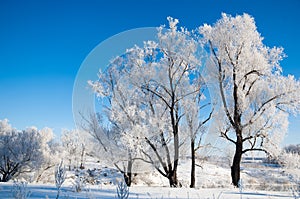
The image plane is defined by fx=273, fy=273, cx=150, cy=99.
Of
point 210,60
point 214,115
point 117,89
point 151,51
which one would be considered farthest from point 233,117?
point 117,89

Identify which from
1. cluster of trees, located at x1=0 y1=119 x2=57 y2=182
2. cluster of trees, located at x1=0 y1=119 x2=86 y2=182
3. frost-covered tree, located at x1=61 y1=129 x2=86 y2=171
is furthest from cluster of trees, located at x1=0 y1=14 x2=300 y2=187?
frost-covered tree, located at x1=61 y1=129 x2=86 y2=171

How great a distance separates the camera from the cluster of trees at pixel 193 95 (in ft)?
41.8

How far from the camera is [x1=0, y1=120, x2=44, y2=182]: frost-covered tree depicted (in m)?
33.2

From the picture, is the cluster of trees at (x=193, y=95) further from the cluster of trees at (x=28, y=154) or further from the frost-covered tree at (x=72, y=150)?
the frost-covered tree at (x=72, y=150)

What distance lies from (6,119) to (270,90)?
4349 cm

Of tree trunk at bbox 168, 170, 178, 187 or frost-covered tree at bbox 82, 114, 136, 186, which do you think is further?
frost-covered tree at bbox 82, 114, 136, 186

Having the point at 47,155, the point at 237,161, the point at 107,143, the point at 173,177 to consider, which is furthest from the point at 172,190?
the point at 47,155

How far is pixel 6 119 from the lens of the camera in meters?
44.8

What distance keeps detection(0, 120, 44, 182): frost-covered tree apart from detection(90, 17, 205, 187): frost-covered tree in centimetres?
2359

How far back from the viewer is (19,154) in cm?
3356

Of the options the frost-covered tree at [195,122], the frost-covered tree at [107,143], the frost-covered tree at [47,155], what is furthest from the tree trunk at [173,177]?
the frost-covered tree at [47,155]

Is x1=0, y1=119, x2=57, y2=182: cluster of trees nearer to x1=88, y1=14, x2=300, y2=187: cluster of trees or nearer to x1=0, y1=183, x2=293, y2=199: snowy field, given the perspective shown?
x1=88, y1=14, x2=300, y2=187: cluster of trees

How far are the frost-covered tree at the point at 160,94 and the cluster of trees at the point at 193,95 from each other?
50 millimetres

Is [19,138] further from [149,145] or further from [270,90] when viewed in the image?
[270,90]
